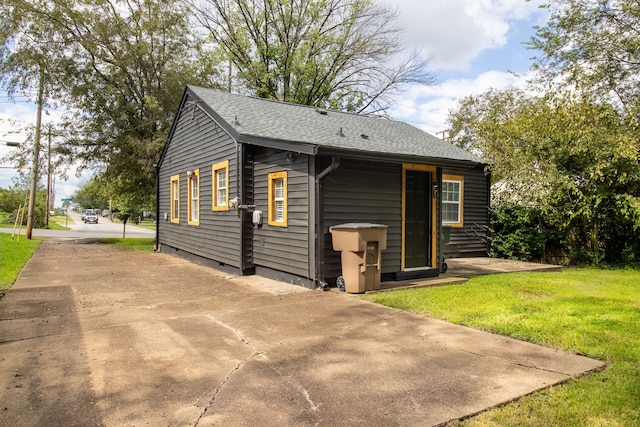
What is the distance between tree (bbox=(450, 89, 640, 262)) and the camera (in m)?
10.6

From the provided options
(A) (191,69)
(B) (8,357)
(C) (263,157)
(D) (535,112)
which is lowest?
(B) (8,357)

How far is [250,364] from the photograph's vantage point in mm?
3887

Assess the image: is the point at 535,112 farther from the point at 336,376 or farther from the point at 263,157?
the point at 336,376

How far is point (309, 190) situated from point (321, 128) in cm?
285

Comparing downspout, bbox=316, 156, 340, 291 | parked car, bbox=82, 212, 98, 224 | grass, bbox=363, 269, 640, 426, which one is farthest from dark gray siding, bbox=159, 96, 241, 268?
parked car, bbox=82, 212, 98, 224

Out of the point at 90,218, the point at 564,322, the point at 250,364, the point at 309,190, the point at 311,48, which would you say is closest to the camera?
the point at 250,364

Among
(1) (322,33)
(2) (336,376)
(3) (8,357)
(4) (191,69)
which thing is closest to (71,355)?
(3) (8,357)

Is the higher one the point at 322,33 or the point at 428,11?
the point at 322,33

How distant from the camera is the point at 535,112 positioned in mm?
12492

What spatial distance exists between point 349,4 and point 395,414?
83.2ft

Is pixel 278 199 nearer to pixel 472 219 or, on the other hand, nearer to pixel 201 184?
pixel 201 184

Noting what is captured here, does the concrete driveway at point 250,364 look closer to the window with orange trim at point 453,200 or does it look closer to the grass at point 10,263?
the grass at point 10,263

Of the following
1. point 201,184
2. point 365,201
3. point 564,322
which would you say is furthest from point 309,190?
point 201,184

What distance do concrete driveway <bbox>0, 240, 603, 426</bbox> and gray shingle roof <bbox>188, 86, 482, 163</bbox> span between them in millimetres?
3165
